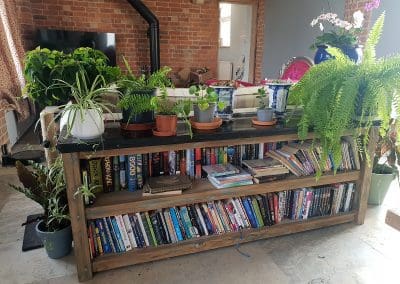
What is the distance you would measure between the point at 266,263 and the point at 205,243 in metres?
0.34

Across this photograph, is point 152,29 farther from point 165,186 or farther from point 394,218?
point 394,218

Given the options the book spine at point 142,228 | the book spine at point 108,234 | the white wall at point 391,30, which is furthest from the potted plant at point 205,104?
the white wall at point 391,30

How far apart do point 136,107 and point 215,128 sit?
0.42m

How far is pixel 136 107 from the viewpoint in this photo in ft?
4.51

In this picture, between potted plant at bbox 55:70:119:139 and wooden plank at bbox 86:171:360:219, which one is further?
wooden plank at bbox 86:171:360:219

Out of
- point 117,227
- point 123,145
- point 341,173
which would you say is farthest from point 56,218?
point 341,173

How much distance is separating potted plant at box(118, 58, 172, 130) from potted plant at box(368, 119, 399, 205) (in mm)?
1598

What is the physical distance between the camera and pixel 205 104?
4.85ft

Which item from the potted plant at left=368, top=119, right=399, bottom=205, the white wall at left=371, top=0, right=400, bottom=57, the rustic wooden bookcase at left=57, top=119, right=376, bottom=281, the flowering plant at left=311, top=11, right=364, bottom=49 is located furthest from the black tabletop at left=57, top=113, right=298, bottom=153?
the white wall at left=371, top=0, right=400, bottom=57

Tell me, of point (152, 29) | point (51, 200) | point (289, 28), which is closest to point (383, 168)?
point (51, 200)

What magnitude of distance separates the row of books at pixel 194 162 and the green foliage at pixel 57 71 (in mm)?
414

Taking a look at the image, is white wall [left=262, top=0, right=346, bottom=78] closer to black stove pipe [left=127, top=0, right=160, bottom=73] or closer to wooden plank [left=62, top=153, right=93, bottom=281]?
black stove pipe [left=127, top=0, right=160, bottom=73]

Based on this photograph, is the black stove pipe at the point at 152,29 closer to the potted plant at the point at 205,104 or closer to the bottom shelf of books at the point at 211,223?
the potted plant at the point at 205,104

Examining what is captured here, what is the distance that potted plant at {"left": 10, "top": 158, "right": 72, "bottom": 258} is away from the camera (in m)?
1.55
